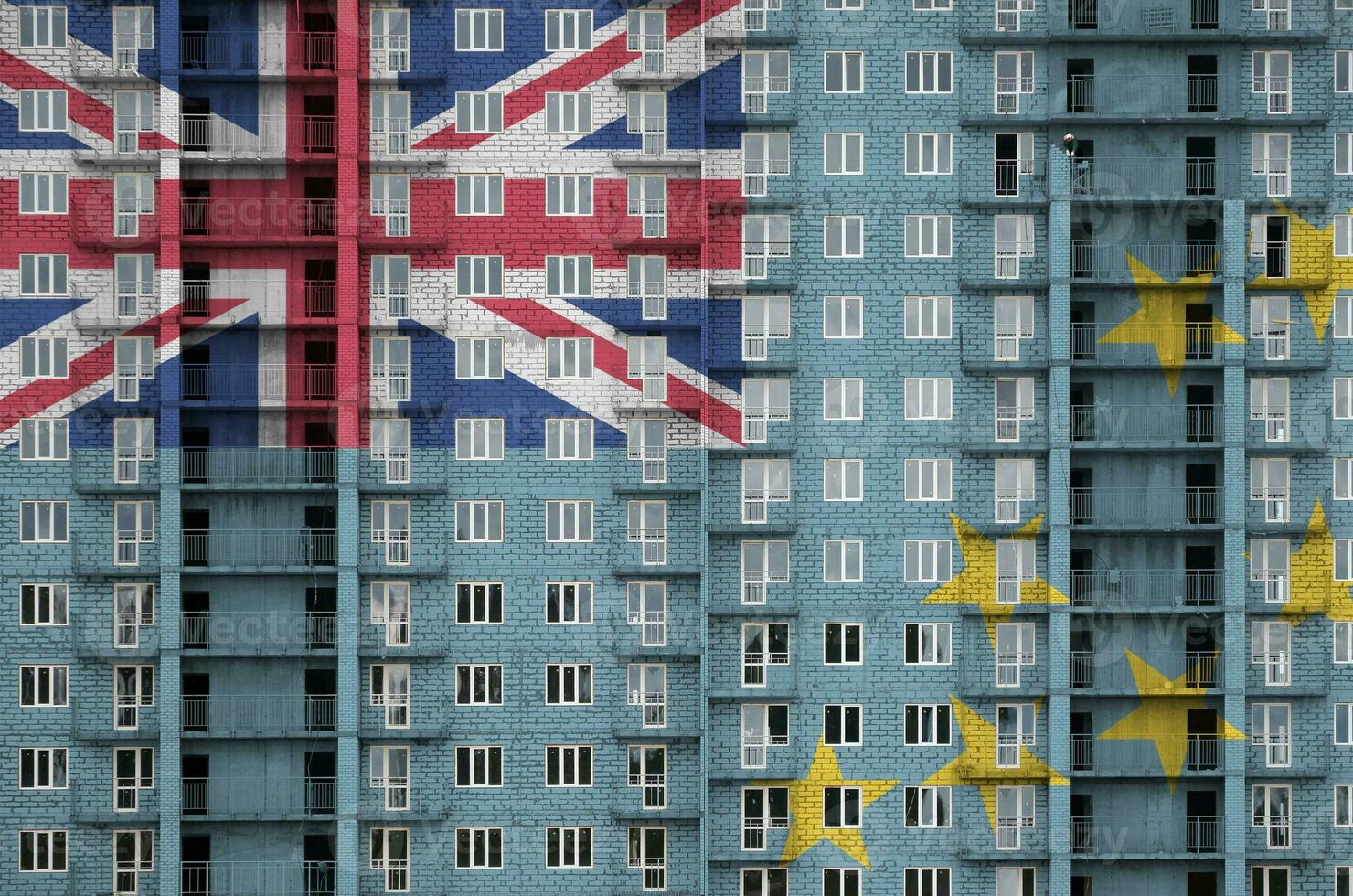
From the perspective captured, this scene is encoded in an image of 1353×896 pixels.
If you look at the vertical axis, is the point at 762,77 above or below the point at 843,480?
above

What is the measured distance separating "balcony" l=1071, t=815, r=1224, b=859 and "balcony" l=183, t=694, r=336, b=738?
28.0 meters

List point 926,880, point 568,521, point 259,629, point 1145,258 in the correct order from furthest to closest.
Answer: point 1145,258 < point 568,521 < point 926,880 < point 259,629

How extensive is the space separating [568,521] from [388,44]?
19152 millimetres

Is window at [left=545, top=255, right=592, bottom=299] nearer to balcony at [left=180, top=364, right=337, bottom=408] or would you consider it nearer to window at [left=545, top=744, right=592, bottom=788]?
balcony at [left=180, top=364, right=337, bottom=408]

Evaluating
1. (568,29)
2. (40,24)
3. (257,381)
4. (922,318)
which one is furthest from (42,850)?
(922,318)

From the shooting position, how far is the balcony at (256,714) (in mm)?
62062

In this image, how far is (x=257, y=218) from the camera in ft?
208

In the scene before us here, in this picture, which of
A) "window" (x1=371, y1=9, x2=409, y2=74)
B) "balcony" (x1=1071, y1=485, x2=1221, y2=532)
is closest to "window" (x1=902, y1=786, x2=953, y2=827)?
"balcony" (x1=1071, y1=485, x2=1221, y2=532)

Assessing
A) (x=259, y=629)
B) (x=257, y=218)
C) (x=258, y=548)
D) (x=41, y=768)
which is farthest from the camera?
(x=257, y=218)

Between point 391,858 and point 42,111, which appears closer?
point 391,858

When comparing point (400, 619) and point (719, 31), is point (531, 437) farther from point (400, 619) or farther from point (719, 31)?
point (719, 31)

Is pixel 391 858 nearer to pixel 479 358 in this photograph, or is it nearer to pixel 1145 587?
pixel 479 358

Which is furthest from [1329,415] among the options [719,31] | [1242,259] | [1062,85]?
[719,31]

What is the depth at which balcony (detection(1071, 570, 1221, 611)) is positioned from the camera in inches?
2484
